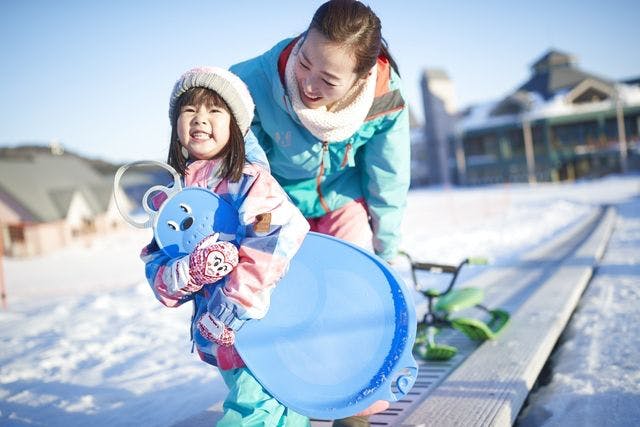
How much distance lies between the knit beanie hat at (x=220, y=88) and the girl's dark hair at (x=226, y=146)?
2cm

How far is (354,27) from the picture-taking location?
1.63 meters

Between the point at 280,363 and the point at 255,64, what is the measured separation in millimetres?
1224

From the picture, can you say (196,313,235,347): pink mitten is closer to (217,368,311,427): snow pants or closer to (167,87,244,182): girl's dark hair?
(217,368,311,427): snow pants

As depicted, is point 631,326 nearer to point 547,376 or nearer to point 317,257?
point 547,376

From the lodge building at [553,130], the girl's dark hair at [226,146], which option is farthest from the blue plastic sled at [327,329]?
the lodge building at [553,130]

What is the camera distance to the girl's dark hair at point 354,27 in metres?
1.62

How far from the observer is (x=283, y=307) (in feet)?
5.43

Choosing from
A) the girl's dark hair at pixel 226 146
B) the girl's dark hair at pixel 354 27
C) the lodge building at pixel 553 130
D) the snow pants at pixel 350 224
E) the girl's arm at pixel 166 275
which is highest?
the girl's dark hair at pixel 354 27

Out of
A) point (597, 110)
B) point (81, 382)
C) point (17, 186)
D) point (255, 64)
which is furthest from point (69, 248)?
point (597, 110)

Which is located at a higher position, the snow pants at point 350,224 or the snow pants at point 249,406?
the snow pants at point 350,224

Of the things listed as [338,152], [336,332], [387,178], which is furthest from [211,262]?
[387,178]

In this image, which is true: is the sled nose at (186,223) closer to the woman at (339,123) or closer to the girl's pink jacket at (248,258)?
the girl's pink jacket at (248,258)

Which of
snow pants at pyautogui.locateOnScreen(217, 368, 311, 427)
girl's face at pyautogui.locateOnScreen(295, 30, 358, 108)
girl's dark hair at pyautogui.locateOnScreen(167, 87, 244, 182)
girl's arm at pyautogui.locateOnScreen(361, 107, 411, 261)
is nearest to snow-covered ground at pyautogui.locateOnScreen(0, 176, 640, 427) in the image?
snow pants at pyautogui.locateOnScreen(217, 368, 311, 427)

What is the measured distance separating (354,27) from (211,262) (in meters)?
0.92
